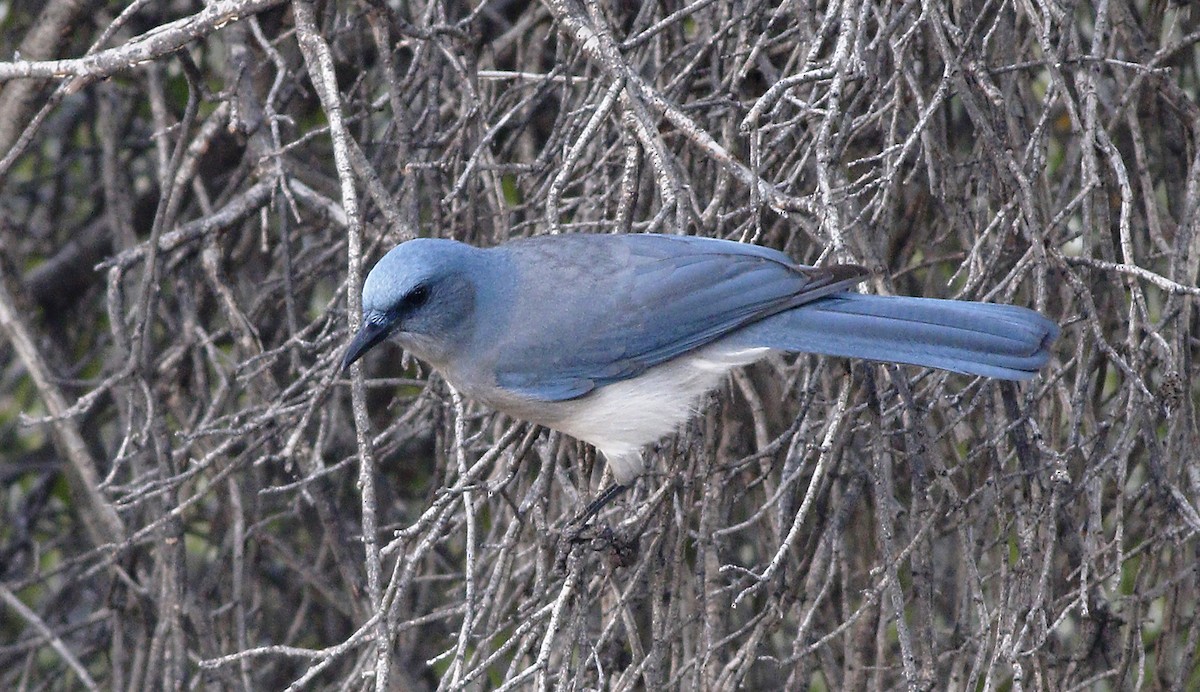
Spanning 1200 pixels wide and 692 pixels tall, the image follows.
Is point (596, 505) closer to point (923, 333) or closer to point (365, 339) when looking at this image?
point (365, 339)

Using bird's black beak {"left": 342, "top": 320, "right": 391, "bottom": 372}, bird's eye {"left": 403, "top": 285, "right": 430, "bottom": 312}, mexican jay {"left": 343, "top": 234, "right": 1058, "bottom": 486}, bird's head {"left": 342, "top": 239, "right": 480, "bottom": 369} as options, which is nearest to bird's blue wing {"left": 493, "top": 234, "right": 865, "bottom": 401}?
mexican jay {"left": 343, "top": 234, "right": 1058, "bottom": 486}

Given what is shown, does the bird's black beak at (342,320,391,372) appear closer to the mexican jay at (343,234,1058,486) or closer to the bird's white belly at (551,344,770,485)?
the mexican jay at (343,234,1058,486)

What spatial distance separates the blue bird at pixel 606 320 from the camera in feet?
10.5

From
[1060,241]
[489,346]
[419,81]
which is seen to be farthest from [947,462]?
[419,81]

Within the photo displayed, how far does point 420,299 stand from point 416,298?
1.1 inches

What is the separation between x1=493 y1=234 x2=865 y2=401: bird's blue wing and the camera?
11.1 feet

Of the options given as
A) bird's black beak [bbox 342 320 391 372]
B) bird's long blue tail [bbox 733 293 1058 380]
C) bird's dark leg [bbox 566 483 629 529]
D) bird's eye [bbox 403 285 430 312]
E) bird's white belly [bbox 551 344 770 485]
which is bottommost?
bird's dark leg [bbox 566 483 629 529]

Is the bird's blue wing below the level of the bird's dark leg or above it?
above

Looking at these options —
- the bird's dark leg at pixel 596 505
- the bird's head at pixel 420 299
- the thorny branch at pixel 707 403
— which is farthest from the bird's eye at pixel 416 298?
the bird's dark leg at pixel 596 505

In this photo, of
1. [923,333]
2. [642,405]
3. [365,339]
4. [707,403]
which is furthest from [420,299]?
[923,333]

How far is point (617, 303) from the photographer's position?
3559mm

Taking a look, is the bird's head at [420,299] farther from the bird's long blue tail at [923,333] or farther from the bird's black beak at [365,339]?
the bird's long blue tail at [923,333]

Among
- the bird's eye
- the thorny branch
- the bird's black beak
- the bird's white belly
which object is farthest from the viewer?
the bird's white belly

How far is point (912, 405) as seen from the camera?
8.60 feet
